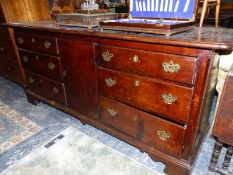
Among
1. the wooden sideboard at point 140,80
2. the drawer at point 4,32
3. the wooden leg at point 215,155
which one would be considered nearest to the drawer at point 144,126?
the wooden sideboard at point 140,80

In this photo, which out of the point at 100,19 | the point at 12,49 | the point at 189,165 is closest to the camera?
the point at 189,165

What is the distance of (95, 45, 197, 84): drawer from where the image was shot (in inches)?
39.8

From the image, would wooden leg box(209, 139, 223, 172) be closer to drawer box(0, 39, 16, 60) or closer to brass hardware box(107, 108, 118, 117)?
brass hardware box(107, 108, 118, 117)

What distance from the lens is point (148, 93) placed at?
1211 mm

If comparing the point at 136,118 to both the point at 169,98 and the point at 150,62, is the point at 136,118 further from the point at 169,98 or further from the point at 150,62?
the point at 150,62

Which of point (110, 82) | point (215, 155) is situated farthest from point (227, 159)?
point (110, 82)

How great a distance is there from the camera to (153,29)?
1108mm

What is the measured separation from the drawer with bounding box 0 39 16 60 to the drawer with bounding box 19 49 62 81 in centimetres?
40

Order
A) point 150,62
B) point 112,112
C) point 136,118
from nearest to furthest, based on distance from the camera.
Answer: point 150,62, point 136,118, point 112,112

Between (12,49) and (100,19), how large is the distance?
1.46 m

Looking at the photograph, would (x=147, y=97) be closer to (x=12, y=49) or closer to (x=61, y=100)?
(x=61, y=100)

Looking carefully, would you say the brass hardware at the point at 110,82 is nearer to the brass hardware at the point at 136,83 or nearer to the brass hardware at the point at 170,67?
the brass hardware at the point at 136,83

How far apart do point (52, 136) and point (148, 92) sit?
1.05 meters

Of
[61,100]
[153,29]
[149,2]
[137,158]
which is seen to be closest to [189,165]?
[137,158]
